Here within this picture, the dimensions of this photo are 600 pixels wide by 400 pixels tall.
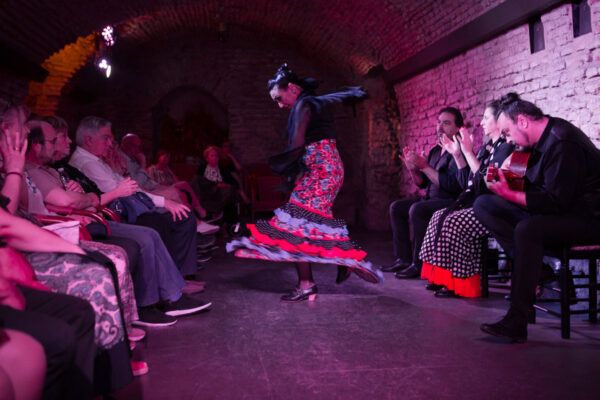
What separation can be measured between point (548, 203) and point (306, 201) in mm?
1731

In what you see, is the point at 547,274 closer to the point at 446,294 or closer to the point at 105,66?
the point at 446,294

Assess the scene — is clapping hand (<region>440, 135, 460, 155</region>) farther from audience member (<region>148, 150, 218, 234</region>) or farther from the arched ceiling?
audience member (<region>148, 150, 218, 234</region>)

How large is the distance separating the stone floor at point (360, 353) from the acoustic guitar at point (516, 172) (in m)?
0.89

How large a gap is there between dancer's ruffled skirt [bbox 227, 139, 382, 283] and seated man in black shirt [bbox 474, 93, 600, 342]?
1.28 metres

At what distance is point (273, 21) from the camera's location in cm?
A: 1038

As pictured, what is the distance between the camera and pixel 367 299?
173 inches

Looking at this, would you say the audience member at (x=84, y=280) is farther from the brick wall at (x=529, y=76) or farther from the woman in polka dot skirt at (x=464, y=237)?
the brick wall at (x=529, y=76)

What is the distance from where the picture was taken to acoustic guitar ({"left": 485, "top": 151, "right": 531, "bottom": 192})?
355 centimetres

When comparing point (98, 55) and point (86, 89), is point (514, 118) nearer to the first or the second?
point (98, 55)

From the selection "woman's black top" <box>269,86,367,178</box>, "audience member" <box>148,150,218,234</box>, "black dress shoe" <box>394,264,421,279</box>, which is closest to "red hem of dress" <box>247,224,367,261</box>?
"woman's black top" <box>269,86,367,178</box>

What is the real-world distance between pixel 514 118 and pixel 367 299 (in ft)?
5.67

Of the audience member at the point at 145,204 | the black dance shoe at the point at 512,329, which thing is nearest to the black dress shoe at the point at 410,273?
the audience member at the point at 145,204

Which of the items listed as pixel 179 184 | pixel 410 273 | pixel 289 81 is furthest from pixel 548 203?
pixel 179 184

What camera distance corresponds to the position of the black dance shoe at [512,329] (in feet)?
10.5
